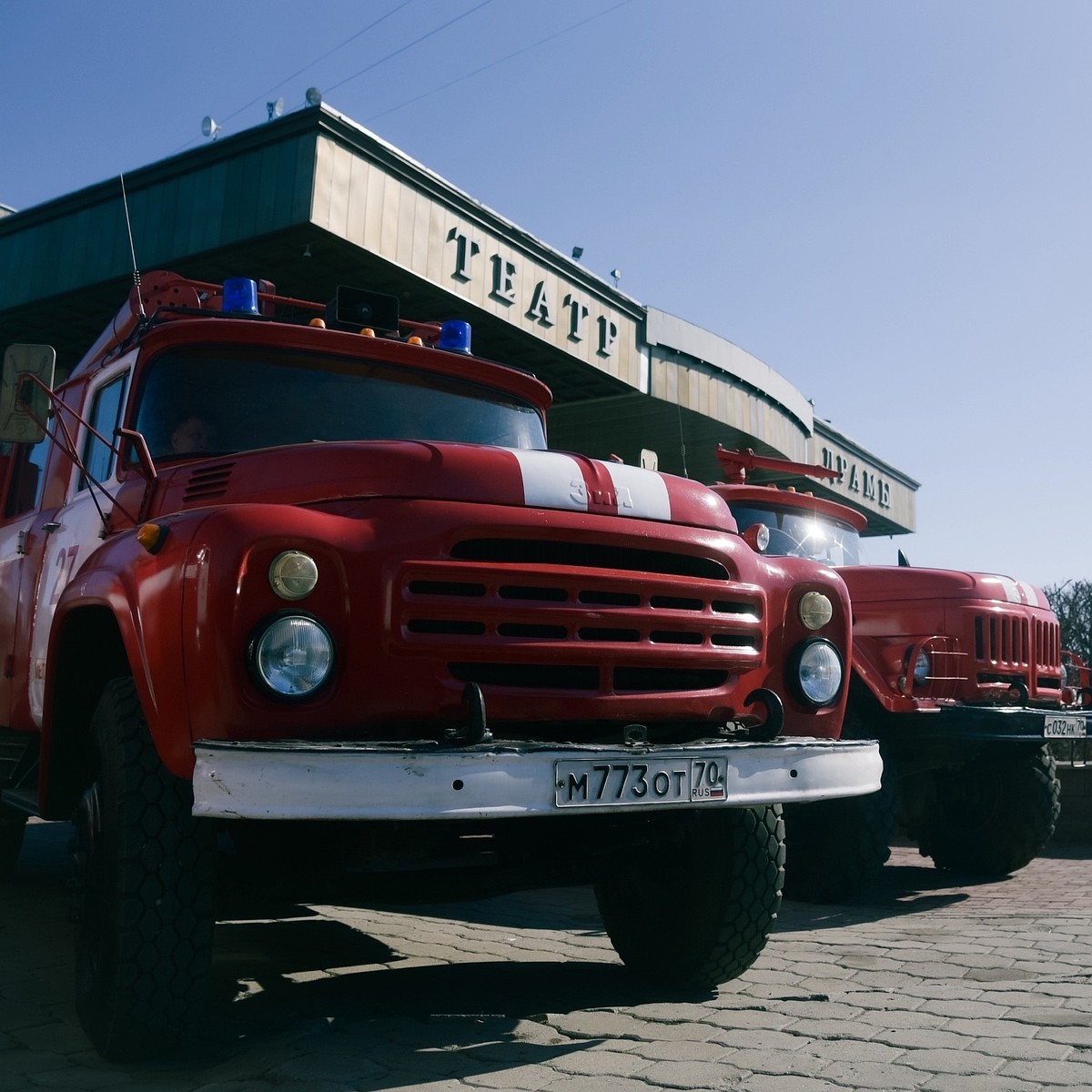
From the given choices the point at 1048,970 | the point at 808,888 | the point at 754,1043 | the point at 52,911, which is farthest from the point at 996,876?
the point at 52,911

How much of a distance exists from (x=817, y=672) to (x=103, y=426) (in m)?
2.78

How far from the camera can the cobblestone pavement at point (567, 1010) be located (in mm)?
3174

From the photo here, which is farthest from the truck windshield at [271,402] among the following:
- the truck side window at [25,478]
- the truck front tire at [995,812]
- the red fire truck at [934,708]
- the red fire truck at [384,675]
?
the truck front tire at [995,812]

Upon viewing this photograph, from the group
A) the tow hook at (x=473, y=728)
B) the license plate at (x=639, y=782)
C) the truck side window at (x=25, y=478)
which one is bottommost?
the license plate at (x=639, y=782)

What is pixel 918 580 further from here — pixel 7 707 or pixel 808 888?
pixel 7 707

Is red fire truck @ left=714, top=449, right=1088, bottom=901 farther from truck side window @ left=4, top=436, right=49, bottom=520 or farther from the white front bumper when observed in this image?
truck side window @ left=4, top=436, right=49, bottom=520

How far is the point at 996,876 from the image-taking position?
7.71m

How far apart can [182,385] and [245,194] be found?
23.8 feet

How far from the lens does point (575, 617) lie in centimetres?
336

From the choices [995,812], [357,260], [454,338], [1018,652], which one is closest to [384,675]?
[454,338]

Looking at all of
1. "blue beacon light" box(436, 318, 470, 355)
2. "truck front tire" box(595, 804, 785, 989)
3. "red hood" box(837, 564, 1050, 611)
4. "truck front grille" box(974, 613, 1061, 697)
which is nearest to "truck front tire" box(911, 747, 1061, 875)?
"truck front grille" box(974, 613, 1061, 697)

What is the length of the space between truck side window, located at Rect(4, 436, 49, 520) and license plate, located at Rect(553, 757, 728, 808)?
11.1ft

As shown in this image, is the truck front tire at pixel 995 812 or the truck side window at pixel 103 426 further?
the truck front tire at pixel 995 812

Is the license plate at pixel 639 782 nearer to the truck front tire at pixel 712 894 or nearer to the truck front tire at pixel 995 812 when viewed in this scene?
the truck front tire at pixel 712 894
